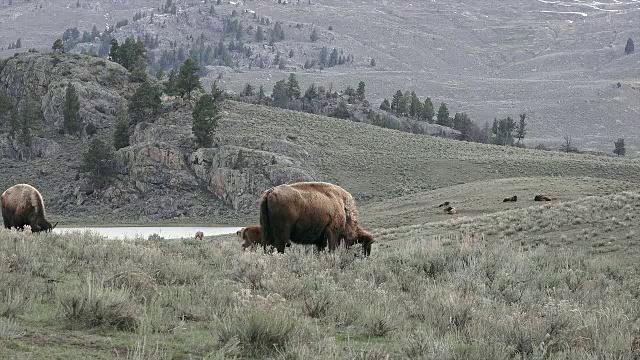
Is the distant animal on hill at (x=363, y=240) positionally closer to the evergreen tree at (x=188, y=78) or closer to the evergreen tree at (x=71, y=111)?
the evergreen tree at (x=188, y=78)

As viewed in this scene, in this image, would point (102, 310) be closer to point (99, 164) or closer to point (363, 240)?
point (363, 240)

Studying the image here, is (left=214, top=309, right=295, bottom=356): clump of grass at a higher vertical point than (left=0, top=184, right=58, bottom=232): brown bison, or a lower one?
higher

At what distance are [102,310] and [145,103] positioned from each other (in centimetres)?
7537

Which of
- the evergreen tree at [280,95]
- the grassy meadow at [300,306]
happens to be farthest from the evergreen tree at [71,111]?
the grassy meadow at [300,306]

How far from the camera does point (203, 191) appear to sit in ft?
237

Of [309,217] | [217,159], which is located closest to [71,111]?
[217,159]

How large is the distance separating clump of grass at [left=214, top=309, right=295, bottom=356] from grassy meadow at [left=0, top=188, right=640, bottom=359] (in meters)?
0.01

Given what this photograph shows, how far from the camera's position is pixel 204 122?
72750mm

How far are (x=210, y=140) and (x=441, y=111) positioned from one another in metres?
64.5

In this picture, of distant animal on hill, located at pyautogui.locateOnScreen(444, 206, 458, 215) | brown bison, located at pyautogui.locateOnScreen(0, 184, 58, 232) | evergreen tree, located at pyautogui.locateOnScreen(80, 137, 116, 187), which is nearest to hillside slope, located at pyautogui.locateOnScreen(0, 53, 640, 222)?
evergreen tree, located at pyautogui.locateOnScreen(80, 137, 116, 187)

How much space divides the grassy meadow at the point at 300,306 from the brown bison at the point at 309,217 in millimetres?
1108

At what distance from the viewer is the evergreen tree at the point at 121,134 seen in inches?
3103

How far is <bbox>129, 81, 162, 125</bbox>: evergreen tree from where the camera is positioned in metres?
79.9

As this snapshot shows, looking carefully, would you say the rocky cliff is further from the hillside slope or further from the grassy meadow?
the grassy meadow
